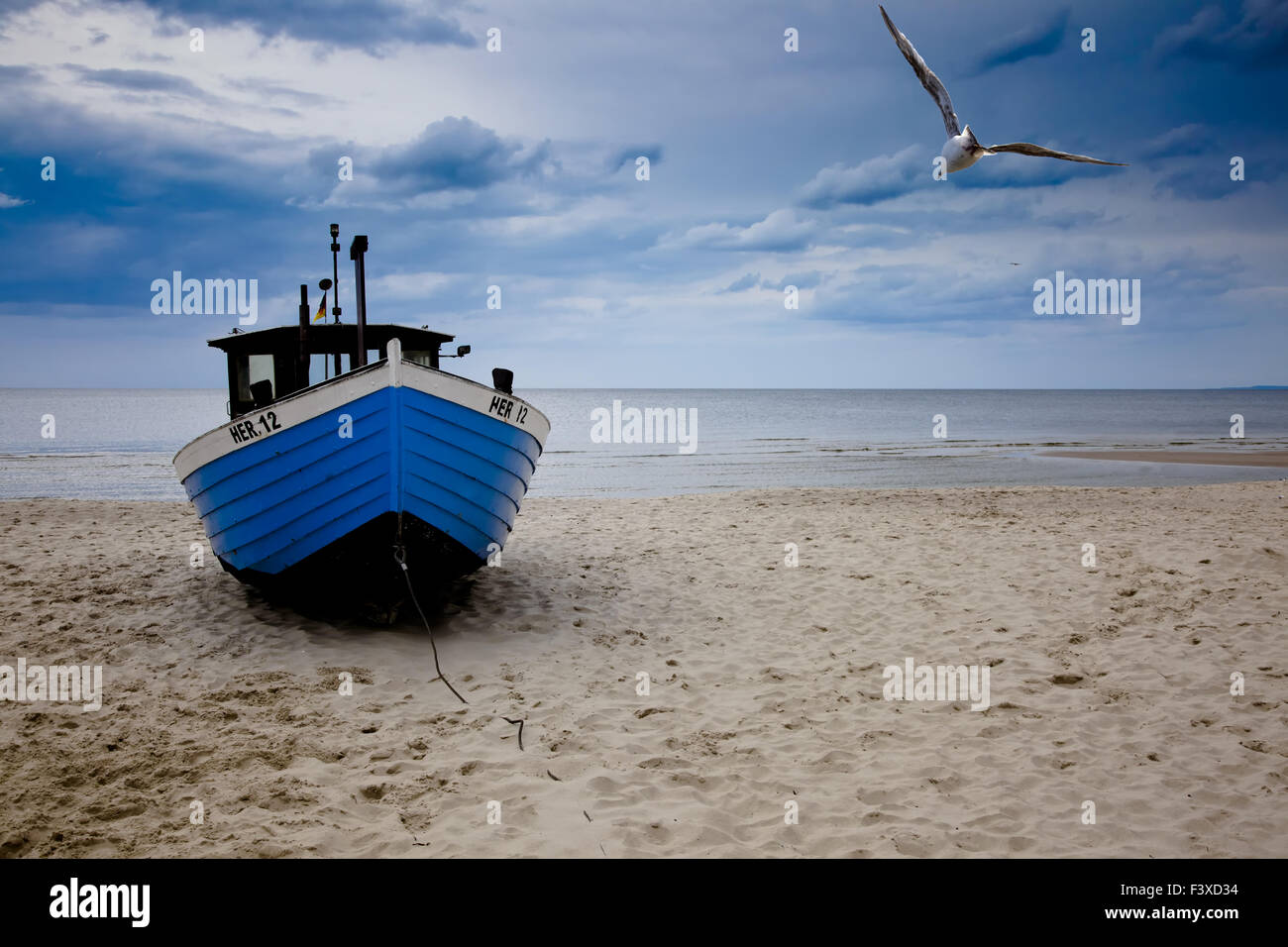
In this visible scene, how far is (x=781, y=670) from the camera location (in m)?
6.31

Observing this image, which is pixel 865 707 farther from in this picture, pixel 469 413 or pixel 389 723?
pixel 469 413

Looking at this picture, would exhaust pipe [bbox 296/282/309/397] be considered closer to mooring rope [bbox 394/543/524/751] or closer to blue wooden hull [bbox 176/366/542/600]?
blue wooden hull [bbox 176/366/542/600]

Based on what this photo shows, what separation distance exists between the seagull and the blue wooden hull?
516 centimetres

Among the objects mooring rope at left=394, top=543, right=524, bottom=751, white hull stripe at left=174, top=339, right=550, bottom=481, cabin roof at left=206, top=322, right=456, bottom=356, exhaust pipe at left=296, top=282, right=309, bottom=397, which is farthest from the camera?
cabin roof at left=206, top=322, right=456, bottom=356

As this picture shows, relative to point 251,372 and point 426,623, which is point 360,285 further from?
point 426,623

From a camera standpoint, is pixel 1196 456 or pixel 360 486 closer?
pixel 360 486

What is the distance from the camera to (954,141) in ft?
25.6

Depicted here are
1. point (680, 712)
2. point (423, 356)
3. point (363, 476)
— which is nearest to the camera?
point (680, 712)

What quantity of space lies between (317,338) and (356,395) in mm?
2401

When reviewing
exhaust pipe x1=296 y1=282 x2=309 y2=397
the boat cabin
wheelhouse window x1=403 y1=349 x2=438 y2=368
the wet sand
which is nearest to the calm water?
the wet sand

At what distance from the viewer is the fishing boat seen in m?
6.32

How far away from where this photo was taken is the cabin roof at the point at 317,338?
8141 mm

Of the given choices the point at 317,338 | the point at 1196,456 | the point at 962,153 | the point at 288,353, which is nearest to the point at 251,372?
the point at 288,353
